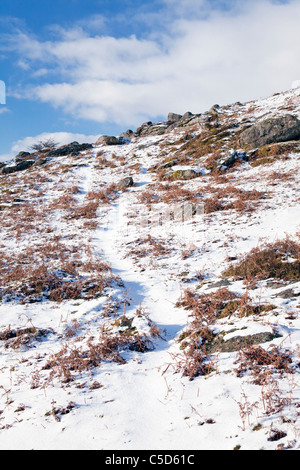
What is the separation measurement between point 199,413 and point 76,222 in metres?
14.2

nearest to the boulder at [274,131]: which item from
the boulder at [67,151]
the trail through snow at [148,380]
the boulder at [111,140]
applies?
the trail through snow at [148,380]

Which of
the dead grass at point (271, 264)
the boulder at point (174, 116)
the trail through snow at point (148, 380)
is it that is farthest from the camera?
the boulder at point (174, 116)

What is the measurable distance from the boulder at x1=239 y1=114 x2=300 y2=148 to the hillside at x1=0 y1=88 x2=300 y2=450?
67.2 inches

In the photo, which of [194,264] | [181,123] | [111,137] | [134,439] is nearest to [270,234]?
[194,264]

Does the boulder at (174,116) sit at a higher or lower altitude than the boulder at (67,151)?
higher

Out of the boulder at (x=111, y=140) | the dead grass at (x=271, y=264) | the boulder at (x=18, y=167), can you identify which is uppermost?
the boulder at (x=111, y=140)

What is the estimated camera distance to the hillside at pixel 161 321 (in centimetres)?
303

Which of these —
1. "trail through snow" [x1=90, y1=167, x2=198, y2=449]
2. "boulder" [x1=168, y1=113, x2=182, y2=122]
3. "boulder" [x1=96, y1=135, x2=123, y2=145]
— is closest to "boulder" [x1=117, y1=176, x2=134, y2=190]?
"trail through snow" [x1=90, y1=167, x2=198, y2=449]

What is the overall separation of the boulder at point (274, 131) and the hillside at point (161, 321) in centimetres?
171

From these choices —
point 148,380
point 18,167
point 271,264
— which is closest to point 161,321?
point 148,380

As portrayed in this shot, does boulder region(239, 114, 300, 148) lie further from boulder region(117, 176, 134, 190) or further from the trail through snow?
the trail through snow

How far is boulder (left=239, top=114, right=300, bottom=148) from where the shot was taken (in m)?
18.3

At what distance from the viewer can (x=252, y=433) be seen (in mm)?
2627

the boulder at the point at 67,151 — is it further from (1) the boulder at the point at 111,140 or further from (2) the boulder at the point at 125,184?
(2) the boulder at the point at 125,184
